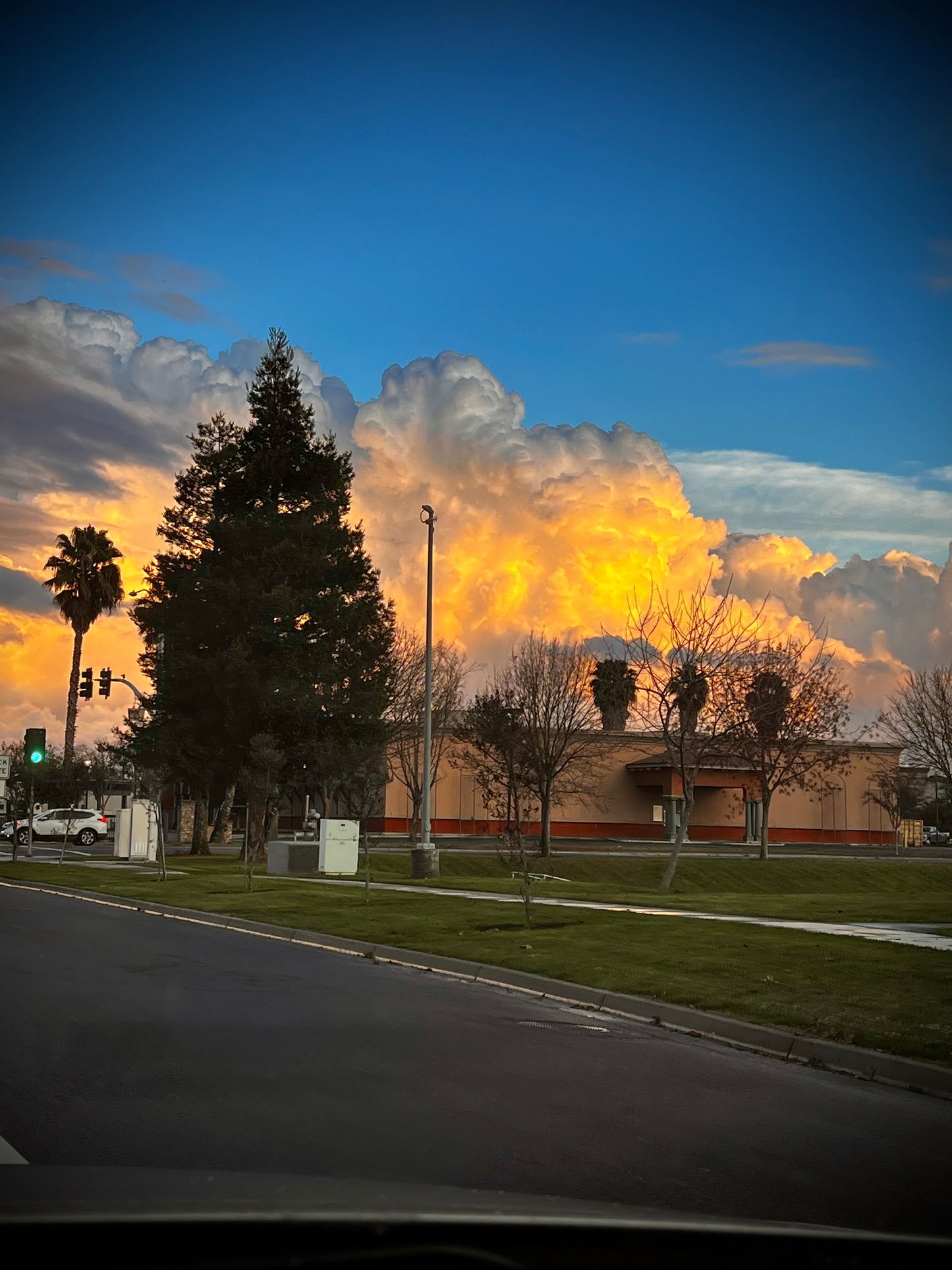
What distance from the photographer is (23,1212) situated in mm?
2334

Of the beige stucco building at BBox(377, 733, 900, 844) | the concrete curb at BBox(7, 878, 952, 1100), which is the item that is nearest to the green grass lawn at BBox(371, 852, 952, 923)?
the concrete curb at BBox(7, 878, 952, 1100)

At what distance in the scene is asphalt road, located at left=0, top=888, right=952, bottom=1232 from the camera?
621 centimetres

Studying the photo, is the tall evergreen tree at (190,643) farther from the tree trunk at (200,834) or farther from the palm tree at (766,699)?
the palm tree at (766,699)

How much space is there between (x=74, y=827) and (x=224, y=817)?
8876mm

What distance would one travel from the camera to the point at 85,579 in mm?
67812

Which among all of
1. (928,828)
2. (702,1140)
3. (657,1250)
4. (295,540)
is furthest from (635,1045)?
(928,828)

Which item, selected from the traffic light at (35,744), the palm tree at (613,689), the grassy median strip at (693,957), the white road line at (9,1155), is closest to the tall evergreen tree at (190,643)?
the traffic light at (35,744)

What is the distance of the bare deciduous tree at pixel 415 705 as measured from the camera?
59281 mm

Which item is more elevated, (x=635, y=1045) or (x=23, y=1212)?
(x=23, y=1212)

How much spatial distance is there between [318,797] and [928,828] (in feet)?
204

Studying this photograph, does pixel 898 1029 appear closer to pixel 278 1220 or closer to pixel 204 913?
pixel 278 1220

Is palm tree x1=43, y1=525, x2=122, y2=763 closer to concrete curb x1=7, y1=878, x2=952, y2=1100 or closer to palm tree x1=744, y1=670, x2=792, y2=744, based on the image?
palm tree x1=744, y1=670, x2=792, y2=744

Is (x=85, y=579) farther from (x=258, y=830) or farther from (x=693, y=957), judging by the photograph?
(x=693, y=957)

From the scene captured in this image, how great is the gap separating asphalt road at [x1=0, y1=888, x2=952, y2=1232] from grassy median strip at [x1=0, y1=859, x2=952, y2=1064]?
1.09 meters
